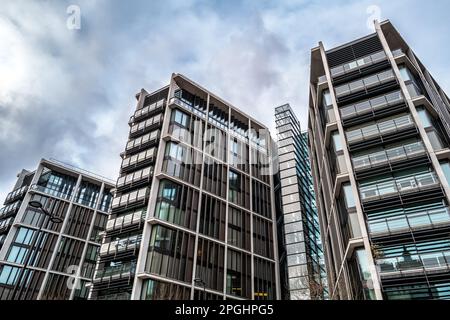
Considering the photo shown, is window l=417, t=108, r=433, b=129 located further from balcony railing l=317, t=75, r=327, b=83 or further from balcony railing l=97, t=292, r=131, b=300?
balcony railing l=97, t=292, r=131, b=300

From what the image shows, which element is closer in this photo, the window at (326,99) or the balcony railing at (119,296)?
the balcony railing at (119,296)

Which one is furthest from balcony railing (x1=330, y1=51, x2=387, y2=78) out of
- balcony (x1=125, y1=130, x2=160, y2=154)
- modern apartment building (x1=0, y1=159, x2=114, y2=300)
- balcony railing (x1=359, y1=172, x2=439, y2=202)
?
modern apartment building (x1=0, y1=159, x2=114, y2=300)

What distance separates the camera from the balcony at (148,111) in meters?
48.8

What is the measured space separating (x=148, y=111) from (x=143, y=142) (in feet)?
18.4

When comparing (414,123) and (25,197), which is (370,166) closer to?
(414,123)

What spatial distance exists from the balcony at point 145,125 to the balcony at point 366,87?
23789 mm

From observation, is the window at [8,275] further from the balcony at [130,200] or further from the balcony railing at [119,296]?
the balcony railing at [119,296]

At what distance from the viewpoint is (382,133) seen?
30953mm

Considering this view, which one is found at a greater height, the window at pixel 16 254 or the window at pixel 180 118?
the window at pixel 180 118

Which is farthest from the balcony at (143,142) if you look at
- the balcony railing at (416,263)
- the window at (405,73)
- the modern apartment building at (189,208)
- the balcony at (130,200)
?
the balcony railing at (416,263)

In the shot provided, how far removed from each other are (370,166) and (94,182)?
171 ft

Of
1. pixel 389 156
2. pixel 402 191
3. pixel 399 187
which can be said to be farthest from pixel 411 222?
pixel 389 156

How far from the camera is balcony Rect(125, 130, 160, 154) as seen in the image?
1789 inches

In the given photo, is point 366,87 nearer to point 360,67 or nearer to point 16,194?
point 360,67
